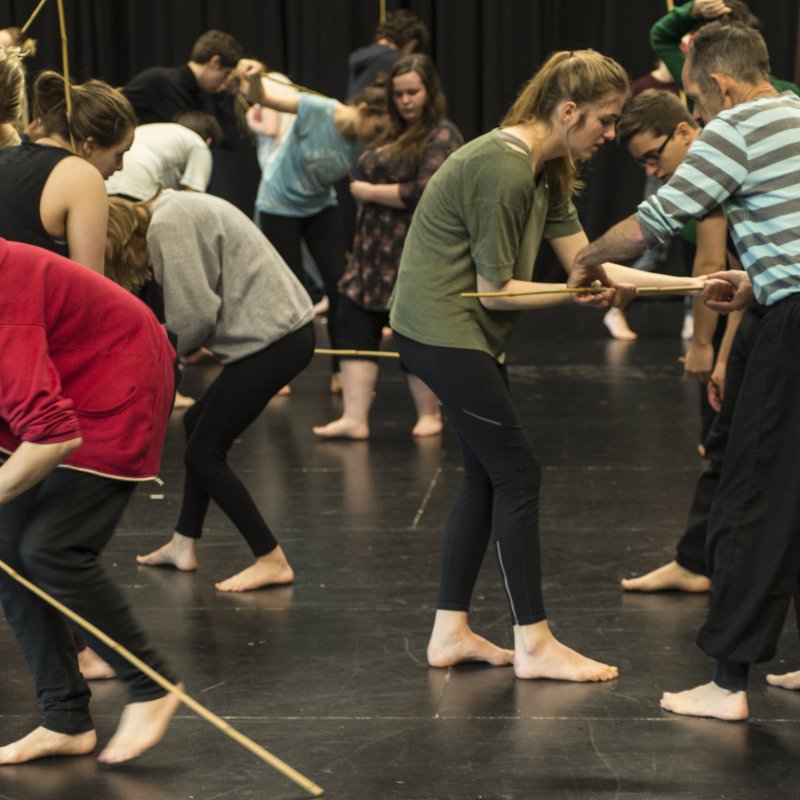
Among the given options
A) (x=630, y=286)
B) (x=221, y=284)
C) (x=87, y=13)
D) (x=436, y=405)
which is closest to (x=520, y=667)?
(x=630, y=286)

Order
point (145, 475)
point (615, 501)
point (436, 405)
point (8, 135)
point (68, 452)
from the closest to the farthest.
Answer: point (68, 452), point (145, 475), point (8, 135), point (615, 501), point (436, 405)

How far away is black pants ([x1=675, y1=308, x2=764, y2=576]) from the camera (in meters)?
2.68

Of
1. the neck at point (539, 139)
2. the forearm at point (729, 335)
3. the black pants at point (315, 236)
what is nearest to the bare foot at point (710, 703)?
the forearm at point (729, 335)

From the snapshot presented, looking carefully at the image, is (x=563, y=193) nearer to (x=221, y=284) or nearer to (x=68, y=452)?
(x=221, y=284)

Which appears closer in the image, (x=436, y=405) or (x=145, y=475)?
(x=145, y=475)

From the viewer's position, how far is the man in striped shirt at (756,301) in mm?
2473

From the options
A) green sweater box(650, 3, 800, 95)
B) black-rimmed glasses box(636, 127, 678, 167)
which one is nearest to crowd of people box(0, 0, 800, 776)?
black-rimmed glasses box(636, 127, 678, 167)

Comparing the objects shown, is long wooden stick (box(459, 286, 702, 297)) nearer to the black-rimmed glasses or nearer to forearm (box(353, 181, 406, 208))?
the black-rimmed glasses

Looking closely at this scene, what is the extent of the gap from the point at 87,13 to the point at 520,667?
663 centimetres

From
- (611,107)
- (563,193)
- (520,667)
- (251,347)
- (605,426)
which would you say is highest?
(611,107)

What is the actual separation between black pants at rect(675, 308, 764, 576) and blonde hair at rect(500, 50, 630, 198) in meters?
0.49

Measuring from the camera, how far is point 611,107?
2762 mm

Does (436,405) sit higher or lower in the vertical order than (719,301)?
lower

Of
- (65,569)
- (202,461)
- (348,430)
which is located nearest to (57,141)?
(202,461)
